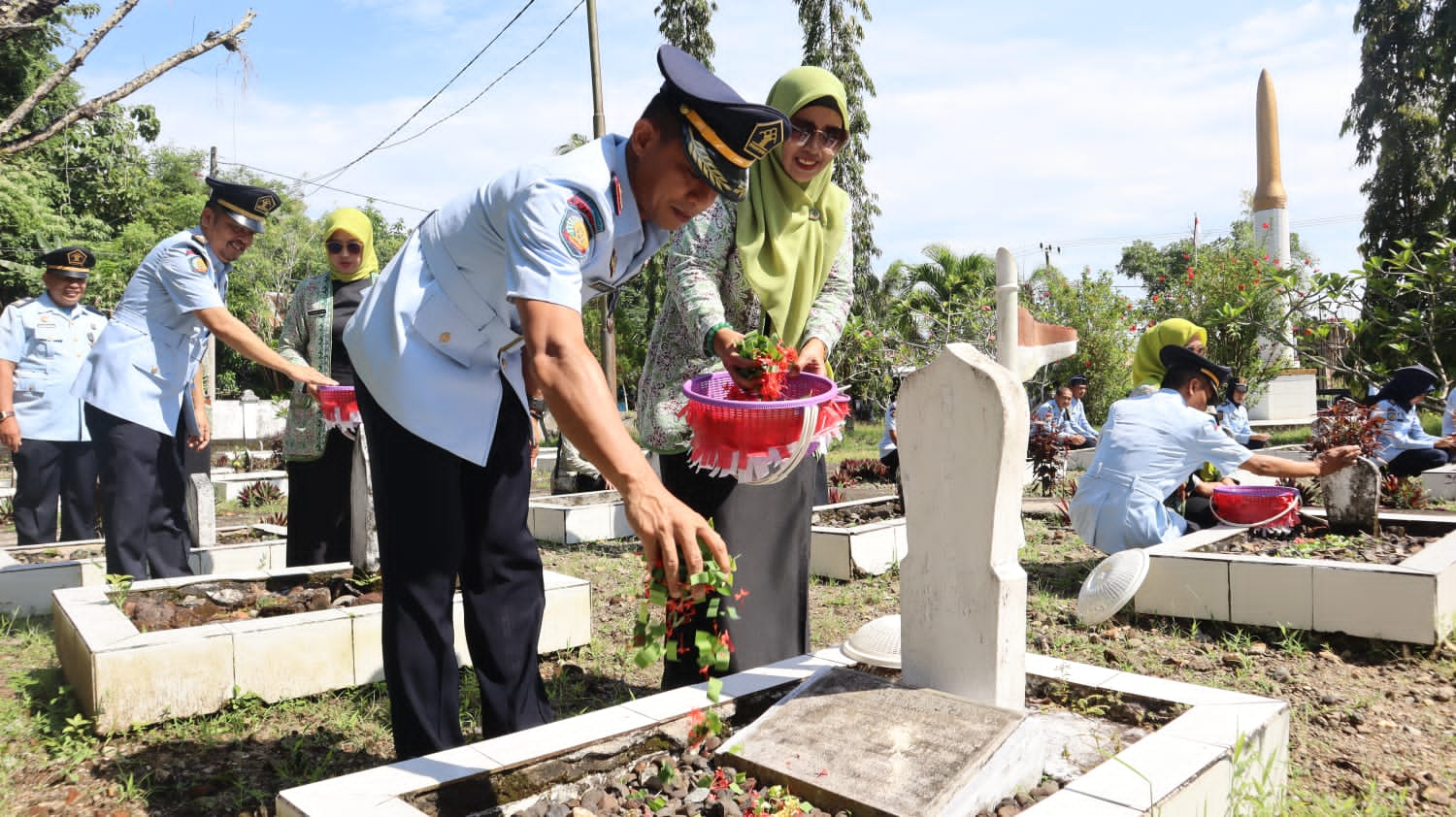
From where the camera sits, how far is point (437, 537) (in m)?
2.38

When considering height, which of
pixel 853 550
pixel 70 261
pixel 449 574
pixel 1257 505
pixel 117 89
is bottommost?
pixel 853 550

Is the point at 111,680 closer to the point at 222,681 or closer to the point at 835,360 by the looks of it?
the point at 222,681

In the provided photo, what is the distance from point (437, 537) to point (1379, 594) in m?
4.03

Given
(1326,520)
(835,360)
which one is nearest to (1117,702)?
(1326,520)

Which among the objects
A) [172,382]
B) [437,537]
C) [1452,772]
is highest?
[172,382]

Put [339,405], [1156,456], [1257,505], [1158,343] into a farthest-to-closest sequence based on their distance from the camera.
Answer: [1158,343], [1257,505], [1156,456], [339,405]

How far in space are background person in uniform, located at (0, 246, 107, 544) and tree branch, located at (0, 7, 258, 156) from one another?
0.88m

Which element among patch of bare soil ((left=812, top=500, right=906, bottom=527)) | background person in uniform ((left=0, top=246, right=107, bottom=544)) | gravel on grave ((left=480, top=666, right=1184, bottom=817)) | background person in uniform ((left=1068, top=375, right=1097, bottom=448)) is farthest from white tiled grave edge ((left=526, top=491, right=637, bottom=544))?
background person in uniform ((left=1068, top=375, right=1097, bottom=448))

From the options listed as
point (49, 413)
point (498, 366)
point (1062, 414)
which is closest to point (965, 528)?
point (498, 366)

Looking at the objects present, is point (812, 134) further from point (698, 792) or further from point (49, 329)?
point (49, 329)

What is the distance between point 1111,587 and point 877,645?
1996 mm

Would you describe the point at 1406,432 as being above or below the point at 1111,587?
above

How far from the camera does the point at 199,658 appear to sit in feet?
11.0

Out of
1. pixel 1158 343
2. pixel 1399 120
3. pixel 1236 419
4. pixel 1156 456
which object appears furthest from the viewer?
pixel 1399 120
